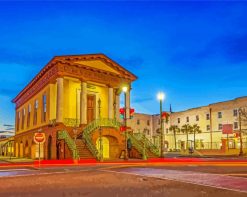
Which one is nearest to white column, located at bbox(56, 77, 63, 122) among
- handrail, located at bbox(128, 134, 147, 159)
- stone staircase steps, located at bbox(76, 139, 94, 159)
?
stone staircase steps, located at bbox(76, 139, 94, 159)

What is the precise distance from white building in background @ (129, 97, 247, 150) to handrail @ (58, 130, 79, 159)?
108 feet

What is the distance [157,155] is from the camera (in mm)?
31906

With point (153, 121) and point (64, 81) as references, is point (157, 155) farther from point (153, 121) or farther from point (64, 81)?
point (153, 121)

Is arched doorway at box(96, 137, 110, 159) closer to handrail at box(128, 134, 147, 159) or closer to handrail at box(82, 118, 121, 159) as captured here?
handrail at box(82, 118, 121, 159)

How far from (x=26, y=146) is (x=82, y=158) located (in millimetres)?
18409

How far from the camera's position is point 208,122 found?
7219 centimetres

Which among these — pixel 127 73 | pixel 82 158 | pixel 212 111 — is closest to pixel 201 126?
pixel 212 111

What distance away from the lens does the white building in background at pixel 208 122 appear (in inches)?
2589

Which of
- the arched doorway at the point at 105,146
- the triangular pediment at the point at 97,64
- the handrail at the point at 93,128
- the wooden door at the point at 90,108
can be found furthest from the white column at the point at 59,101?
the arched doorway at the point at 105,146

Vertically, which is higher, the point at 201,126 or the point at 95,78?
the point at 95,78

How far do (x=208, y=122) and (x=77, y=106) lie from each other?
4551cm

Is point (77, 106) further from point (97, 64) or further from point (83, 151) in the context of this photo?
point (83, 151)

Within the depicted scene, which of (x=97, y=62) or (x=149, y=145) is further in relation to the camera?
(x=97, y=62)

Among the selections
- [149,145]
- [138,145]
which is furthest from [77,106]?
[149,145]
